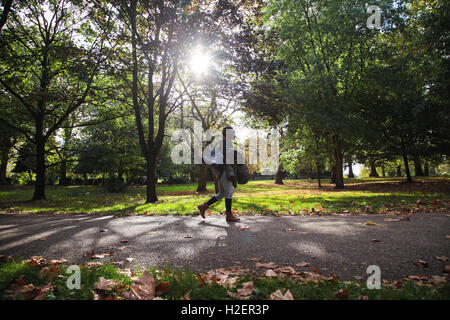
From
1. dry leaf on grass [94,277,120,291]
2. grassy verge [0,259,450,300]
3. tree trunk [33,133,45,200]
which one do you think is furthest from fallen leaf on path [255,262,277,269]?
tree trunk [33,133,45,200]

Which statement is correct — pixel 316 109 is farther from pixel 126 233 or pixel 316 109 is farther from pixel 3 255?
pixel 3 255

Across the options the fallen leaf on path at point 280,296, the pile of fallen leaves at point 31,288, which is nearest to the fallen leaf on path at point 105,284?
the pile of fallen leaves at point 31,288

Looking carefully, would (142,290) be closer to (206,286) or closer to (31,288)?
(206,286)

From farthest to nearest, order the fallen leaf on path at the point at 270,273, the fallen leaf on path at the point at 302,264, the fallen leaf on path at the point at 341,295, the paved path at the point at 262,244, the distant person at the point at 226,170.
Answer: the distant person at the point at 226,170 < the paved path at the point at 262,244 < the fallen leaf on path at the point at 302,264 < the fallen leaf on path at the point at 270,273 < the fallen leaf on path at the point at 341,295

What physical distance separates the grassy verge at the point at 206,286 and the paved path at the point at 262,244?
29 cm

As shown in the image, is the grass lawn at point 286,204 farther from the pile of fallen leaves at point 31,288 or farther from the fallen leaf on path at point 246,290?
the fallen leaf on path at point 246,290

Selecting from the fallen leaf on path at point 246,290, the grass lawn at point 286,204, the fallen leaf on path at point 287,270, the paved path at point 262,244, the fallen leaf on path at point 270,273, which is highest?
the fallen leaf on path at point 246,290

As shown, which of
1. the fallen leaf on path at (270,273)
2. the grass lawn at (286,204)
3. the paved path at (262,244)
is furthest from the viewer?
the grass lawn at (286,204)

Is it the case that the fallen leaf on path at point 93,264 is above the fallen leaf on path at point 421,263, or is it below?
below

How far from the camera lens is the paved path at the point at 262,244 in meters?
2.84

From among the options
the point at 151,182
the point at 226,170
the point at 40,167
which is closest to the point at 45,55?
the point at 40,167

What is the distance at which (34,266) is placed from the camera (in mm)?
2768

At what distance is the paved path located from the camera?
112 inches

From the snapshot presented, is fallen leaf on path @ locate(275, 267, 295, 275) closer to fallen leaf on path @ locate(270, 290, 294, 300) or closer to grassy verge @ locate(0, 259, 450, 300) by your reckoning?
→ grassy verge @ locate(0, 259, 450, 300)
